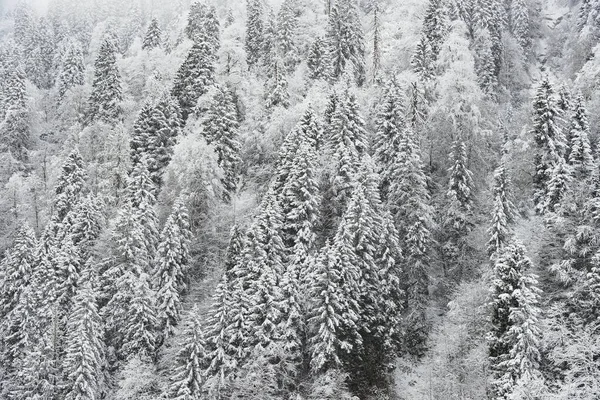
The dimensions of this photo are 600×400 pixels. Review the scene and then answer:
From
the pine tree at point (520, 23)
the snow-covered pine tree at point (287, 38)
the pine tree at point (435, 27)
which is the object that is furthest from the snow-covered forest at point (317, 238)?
the pine tree at point (520, 23)

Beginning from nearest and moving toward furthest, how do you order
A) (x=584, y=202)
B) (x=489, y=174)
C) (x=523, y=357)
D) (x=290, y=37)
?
(x=523, y=357), (x=584, y=202), (x=489, y=174), (x=290, y=37)

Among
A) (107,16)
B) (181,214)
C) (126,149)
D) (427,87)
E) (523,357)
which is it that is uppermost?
(107,16)

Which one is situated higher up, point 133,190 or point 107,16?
point 107,16

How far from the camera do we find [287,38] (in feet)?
251

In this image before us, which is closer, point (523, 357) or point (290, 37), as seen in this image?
point (523, 357)

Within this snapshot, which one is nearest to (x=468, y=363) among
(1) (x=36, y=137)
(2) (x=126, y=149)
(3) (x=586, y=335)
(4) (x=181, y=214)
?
(3) (x=586, y=335)

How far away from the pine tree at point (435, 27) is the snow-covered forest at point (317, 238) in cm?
38

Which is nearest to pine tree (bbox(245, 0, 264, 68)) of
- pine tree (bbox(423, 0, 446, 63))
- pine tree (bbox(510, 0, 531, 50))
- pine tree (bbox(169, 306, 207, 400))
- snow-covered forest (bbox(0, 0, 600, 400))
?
snow-covered forest (bbox(0, 0, 600, 400))

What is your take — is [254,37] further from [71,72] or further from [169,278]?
[169,278]

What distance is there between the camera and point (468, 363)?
42.8 metres

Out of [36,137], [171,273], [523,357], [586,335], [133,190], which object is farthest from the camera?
[36,137]

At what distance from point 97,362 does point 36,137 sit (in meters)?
54.9

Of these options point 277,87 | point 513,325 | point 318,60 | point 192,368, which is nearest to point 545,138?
point 513,325

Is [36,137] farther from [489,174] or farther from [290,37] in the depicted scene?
[489,174]
